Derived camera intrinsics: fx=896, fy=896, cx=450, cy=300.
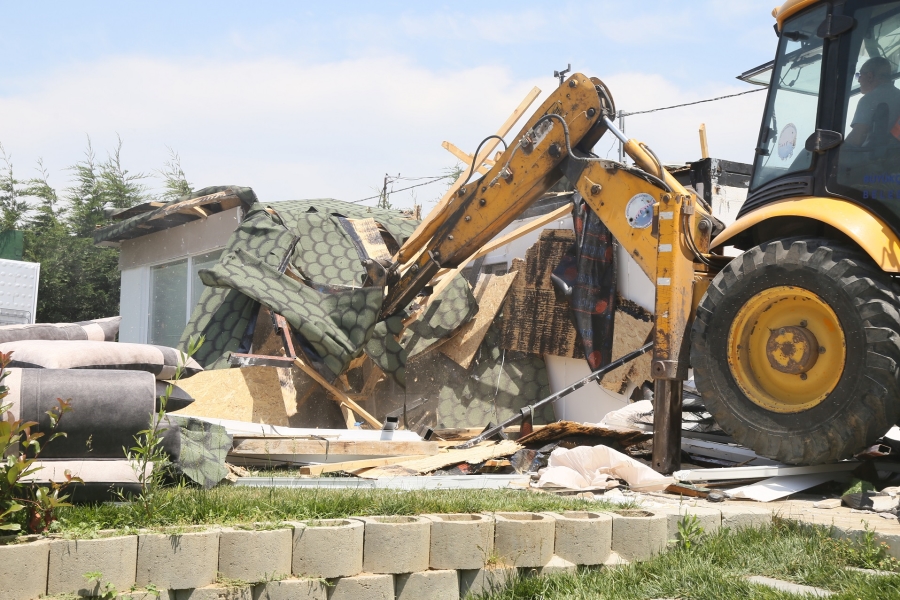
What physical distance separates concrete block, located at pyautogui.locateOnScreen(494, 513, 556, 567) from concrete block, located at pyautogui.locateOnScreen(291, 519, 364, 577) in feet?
2.48

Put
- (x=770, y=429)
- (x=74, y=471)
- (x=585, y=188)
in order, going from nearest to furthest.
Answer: (x=74, y=471) < (x=770, y=429) < (x=585, y=188)

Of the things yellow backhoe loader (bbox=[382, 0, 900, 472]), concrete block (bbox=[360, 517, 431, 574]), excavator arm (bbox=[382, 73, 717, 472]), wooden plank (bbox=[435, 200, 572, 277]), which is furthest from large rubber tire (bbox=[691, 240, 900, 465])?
wooden plank (bbox=[435, 200, 572, 277])

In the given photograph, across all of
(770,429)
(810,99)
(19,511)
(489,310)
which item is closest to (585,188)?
(810,99)

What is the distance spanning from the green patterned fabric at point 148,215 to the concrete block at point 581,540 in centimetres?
989

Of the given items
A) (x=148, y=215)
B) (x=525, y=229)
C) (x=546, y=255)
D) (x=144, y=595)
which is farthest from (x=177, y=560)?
(x=148, y=215)

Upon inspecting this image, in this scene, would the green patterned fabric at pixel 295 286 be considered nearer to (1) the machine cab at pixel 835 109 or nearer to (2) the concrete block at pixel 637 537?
(1) the machine cab at pixel 835 109

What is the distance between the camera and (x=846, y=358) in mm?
6008

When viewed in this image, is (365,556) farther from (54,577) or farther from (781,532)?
(781,532)

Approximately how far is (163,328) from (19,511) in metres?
12.5

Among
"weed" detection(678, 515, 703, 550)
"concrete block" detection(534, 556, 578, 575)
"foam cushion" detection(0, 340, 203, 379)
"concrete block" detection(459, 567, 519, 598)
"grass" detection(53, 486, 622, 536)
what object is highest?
"foam cushion" detection(0, 340, 203, 379)

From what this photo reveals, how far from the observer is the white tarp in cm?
650

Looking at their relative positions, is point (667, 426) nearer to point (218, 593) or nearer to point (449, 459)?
point (449, 459)

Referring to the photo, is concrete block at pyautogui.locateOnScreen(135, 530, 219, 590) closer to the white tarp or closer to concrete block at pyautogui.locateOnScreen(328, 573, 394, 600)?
concrete block at pyautogui.locateOnScreen(328, 573, 394, 600)

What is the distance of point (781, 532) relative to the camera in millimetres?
5074
